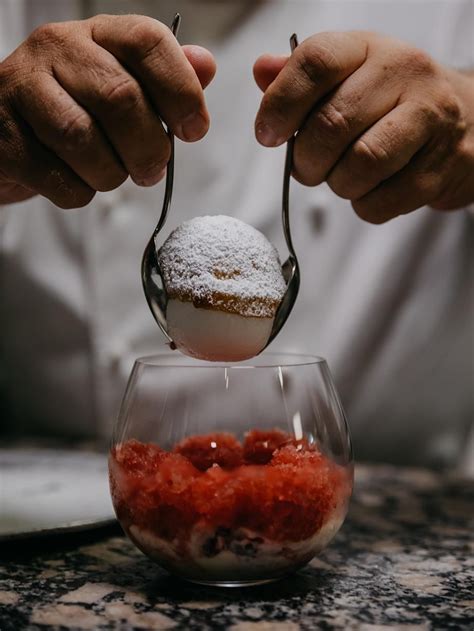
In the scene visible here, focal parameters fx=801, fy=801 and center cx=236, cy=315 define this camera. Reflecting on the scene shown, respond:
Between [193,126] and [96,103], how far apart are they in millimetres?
78

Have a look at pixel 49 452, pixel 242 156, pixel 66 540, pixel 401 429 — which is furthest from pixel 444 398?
pixel 66 540

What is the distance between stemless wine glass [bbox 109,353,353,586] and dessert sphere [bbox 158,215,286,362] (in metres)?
0.03

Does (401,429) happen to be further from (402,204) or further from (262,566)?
(262,566)

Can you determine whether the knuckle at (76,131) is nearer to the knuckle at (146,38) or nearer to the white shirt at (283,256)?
the knuckle at (146,38)

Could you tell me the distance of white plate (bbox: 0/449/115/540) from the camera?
71cm

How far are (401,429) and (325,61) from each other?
0.72 m

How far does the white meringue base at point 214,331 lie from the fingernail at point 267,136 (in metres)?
0.15

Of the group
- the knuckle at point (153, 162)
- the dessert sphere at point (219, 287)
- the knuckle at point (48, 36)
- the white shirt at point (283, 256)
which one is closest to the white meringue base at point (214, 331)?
the dessert sphere at point (219, 287)

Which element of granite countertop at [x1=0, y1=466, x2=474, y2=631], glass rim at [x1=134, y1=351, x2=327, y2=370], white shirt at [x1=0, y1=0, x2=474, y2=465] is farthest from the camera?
white shirt at [x1=0, y1=0, x2=474, y2=465]

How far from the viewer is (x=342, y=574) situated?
0.67 metres

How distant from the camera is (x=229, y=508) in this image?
1.85ft

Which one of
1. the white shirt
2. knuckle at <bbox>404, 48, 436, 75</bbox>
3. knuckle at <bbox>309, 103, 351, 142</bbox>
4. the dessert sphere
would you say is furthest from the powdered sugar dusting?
the white shirt

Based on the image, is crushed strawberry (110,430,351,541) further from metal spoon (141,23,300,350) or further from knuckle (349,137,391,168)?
knuckle (349,137,391,168)

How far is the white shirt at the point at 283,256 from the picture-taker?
1.17 meters
